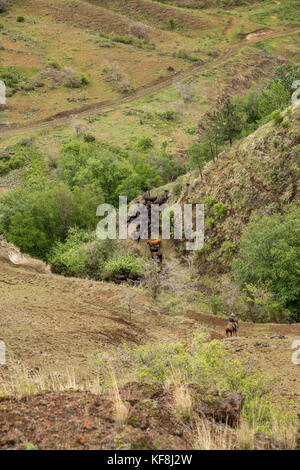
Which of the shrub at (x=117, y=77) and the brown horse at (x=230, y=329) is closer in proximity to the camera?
the brown horse at (x=230, y=329)

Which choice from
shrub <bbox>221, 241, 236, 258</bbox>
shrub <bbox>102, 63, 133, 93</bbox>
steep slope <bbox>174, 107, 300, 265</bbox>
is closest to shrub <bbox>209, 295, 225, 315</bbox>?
shrub <bbox>221, 241, 236, 258</bbox>

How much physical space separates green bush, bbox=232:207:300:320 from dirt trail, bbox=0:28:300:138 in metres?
52.3

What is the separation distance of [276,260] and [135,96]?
61.8 m

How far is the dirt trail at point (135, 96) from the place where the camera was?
66938 millimetres

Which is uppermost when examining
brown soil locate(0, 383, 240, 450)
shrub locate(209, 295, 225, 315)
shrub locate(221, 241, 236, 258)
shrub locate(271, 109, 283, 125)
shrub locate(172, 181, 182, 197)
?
shrub locate(271, 109, 283, 125)

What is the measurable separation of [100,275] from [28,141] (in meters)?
40.7

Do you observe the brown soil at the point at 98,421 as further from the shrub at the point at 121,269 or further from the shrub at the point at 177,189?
the shrub at the point at 177,189

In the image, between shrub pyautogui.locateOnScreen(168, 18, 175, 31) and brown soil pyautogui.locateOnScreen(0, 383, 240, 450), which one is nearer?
brown soil pyautogui.locateOnScreen(0, 383, 240, 450)

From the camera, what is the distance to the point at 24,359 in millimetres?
13188

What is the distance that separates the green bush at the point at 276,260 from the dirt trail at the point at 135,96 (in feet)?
172

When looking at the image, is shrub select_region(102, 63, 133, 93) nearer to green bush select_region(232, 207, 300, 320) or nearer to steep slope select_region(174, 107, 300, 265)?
steep slope select_region(174, 107, 300, 265)

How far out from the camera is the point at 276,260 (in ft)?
74.3

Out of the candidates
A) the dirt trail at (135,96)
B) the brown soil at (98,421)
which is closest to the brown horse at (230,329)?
the brown soil at (98,421)

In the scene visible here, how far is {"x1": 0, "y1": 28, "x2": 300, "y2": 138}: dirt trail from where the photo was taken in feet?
220
